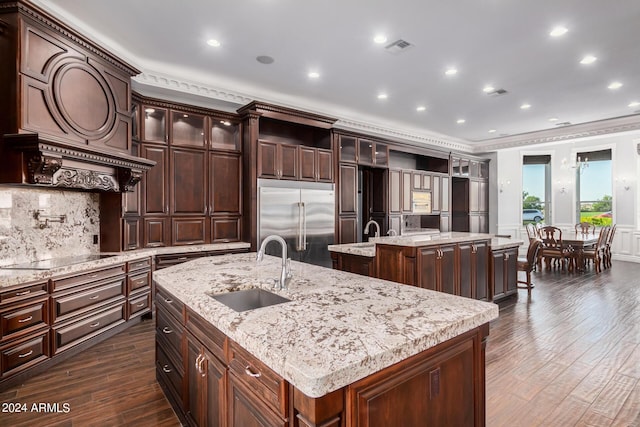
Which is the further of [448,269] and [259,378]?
[448,269]

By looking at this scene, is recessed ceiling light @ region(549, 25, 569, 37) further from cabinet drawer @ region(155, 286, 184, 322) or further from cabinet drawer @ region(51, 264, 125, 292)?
cabinet drawer @ region(51, 264, 125, 292)

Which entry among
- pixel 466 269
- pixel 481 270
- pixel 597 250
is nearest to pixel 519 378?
pixel 466 269

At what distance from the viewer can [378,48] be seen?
12.4 feet

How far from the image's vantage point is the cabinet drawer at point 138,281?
3898 mm

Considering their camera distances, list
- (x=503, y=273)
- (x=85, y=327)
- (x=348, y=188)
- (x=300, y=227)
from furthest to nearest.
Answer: (x=348, y=188) < (x=300, y=227) < (x=503, y=273) < (x=85, y=327)

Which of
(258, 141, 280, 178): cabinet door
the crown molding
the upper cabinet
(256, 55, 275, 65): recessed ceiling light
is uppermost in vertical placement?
(256, 55, 275, 65): recessed ceiling light

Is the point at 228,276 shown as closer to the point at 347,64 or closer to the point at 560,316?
the point at 347,64

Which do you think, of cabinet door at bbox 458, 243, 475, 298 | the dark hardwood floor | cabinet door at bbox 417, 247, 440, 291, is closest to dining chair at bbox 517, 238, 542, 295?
the dark hardwood floor

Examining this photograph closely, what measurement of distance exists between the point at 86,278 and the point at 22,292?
0.62m

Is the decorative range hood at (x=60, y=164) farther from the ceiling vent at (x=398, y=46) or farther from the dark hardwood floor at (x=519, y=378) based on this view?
the ceiling vent at (x=398, y=46)

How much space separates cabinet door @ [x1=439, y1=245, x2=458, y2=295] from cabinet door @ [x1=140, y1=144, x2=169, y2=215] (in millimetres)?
3601

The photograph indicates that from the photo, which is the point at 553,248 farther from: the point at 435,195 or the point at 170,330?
the point at 170,330

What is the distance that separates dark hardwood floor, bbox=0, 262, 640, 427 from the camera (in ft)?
7.35

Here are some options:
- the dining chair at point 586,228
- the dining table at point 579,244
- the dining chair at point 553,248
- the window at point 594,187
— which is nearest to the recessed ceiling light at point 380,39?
the dining chair at point 553,248
